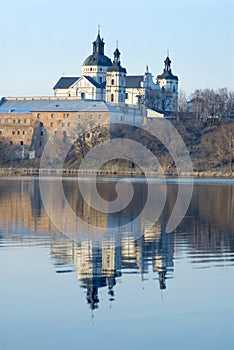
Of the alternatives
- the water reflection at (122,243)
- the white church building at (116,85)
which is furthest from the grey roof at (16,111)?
the water reflection at (122,243)

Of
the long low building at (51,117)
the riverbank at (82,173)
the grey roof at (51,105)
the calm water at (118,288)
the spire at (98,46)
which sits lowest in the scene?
the calm water at (118,288)

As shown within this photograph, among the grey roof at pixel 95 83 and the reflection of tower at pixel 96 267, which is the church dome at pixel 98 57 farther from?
the reflection of tower at pixel 96 267

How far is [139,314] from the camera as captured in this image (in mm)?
8859

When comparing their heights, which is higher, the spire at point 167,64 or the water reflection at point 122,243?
the spire at point 167,64

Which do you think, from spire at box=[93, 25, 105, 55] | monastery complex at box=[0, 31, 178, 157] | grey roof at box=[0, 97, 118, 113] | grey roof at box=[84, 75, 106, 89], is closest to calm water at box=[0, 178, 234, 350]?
monastery complex at box=[0, 31, 178, 157]

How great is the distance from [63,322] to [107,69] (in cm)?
6390

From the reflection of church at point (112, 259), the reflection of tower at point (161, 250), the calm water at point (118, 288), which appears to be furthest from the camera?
the reflection of tower at point (161, 250)

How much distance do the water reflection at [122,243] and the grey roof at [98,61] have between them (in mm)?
53596

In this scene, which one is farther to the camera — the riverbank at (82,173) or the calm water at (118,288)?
the riverbank at (82,173)

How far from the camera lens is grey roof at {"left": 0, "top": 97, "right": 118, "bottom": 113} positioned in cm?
6153

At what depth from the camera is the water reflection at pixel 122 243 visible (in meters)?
11.1

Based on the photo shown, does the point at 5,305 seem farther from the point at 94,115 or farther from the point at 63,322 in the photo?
the point at 94,115

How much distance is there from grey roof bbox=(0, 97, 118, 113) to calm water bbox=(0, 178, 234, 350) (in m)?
45.1

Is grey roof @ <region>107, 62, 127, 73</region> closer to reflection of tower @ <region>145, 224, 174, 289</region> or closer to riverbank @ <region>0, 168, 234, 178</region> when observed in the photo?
riverbank @ <region>0, 168, 234, 178</region>
